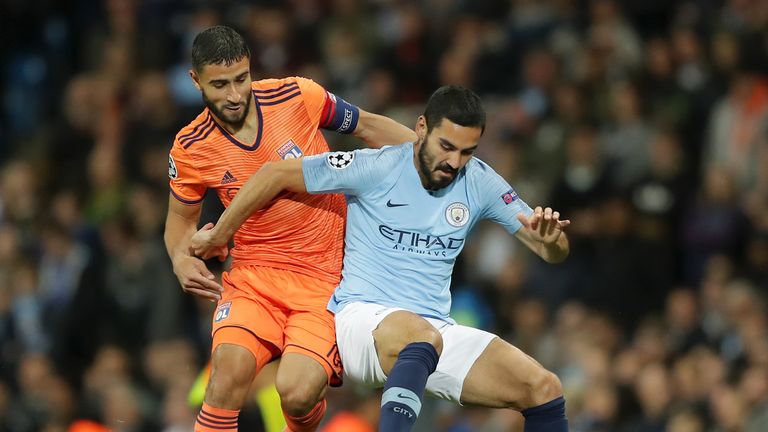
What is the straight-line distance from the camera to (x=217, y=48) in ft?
20.8

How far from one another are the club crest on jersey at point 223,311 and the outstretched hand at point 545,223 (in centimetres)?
150

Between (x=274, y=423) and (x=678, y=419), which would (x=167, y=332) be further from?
(x=678, y=419)

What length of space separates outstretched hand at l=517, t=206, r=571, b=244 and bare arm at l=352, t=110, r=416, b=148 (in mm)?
1057

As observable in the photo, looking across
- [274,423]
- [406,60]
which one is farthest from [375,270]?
[406,60]

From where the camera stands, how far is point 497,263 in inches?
443

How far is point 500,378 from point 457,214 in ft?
2.62

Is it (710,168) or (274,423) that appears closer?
(274,423)

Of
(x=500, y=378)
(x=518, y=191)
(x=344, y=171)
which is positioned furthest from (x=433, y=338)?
(x=518, y=191)

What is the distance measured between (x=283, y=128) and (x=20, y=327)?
22.4 feet

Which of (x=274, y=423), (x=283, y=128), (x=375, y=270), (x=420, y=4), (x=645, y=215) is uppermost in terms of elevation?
(x=420, y=4)

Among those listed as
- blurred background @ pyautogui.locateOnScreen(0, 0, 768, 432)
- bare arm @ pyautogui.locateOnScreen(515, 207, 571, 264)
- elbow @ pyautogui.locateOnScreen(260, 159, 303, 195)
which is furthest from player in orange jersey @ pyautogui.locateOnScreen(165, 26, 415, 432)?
blurred background @ pyautogui.locateOnScreen(0, 0, 768, 432)

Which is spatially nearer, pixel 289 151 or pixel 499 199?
pixel 499 199

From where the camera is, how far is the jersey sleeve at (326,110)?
22.5 ft

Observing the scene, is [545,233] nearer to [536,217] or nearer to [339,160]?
[536,217]
